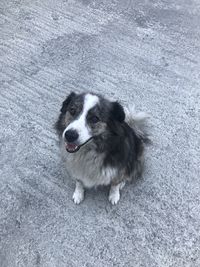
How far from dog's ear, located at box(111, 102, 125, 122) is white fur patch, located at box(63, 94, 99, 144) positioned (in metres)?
0.13

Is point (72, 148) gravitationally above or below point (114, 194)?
above

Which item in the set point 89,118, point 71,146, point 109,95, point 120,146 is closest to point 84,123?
point 89,118

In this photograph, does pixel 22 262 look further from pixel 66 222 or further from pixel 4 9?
pixel 4 9

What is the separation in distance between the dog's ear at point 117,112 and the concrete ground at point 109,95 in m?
0.84

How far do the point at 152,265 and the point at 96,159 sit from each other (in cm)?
91

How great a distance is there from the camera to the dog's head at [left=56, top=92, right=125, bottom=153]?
2.43 meters

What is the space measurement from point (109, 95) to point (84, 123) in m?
1.44

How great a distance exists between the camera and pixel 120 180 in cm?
287

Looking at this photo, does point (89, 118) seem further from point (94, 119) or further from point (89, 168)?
point (89, 168)

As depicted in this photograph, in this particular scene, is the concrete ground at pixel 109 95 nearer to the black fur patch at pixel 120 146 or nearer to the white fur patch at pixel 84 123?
the black fur patch at pixel 120 146

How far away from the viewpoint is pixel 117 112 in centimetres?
251

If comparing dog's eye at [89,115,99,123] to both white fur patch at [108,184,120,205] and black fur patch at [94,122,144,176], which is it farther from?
white fur patch at [108,184,120,205]

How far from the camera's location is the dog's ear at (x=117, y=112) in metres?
2.51

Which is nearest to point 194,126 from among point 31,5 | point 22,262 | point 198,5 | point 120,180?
point 120,180
